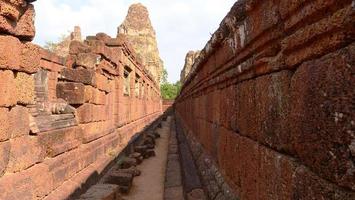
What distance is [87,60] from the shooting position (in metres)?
8.93

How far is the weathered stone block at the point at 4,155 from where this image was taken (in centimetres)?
464

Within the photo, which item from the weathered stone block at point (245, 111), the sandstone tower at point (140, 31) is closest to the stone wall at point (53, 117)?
the weathered stone block at point (245, 111)

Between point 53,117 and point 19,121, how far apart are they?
5.54ft

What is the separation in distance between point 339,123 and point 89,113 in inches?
300

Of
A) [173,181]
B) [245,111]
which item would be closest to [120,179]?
[173,181]

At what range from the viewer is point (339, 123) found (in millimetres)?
1529

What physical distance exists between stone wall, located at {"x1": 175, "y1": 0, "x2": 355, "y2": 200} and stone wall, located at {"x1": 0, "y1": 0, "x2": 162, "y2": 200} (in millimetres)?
2899

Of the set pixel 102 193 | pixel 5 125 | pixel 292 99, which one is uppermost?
pixel 292 99

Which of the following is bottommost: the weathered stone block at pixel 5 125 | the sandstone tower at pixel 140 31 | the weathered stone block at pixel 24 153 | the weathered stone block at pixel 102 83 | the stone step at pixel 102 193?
the stone step at pixel 102 193

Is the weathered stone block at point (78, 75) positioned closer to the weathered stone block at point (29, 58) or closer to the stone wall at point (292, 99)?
the weathered stone block at point (29, 58)

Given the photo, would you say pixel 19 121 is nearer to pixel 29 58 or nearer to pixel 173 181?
pixel 29 58

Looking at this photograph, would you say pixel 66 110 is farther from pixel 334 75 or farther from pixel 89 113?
pixel 334 75

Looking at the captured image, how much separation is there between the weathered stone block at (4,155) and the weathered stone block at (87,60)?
13.9 feet

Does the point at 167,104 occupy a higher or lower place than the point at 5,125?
higher
